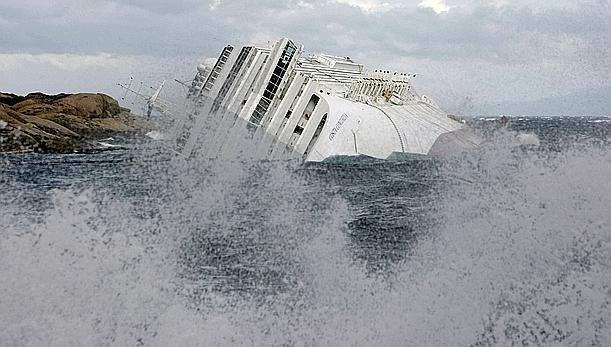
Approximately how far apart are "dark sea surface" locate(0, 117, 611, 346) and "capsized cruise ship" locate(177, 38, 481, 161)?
9945 mm

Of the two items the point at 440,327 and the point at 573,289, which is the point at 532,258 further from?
the point at 440,327

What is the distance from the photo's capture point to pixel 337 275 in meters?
12.8

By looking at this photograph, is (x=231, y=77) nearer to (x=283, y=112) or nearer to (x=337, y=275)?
(x=283, y=112)

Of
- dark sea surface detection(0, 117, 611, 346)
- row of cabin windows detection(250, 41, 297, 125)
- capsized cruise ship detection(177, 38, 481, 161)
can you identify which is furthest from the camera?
row of cabin windows detection(250, 41, 297, 125)

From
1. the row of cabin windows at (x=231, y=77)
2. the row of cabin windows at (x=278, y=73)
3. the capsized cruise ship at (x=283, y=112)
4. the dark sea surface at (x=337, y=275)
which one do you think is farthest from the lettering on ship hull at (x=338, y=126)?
the dark sea surface at (x=337, y=275)

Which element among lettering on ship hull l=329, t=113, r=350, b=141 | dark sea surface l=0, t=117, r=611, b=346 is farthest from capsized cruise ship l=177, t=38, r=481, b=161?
dark sea surface l=0, t=117, r=611, b=346

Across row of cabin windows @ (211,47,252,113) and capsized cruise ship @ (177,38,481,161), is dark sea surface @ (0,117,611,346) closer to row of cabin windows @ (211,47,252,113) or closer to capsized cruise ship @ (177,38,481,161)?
capsized cruise ship @ (177,38,481,161)

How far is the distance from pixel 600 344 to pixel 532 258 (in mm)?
2123

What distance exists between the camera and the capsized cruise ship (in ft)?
96.6

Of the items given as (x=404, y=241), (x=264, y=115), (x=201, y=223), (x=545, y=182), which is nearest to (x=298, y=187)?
(x=264, y=115)

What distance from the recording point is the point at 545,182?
44.7 feet

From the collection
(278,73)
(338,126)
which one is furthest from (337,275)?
(278,73)

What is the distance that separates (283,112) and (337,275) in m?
17.7

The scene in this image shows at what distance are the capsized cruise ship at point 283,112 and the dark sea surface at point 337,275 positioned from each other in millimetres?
9945
